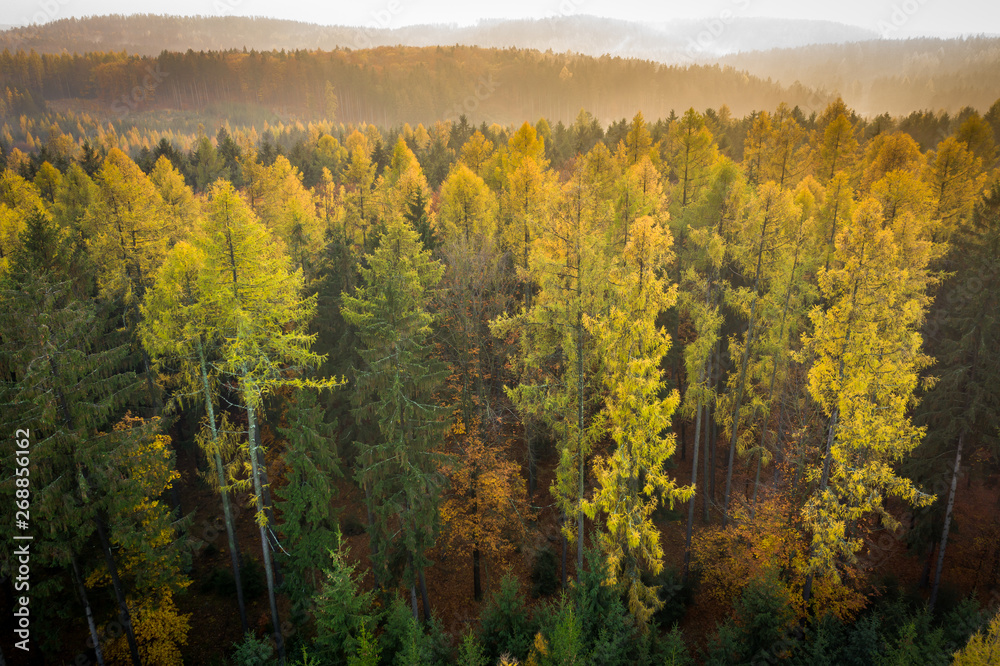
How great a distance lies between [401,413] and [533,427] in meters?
6.22

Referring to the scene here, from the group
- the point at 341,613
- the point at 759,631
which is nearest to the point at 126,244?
the point at 341,613

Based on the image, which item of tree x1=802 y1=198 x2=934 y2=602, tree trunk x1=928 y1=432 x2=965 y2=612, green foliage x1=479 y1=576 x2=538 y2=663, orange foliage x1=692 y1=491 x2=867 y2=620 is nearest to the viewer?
tree x1=802 y1=198 x2=934 y2=602

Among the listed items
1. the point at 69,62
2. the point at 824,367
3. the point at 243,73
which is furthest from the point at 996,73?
the point at 69,62

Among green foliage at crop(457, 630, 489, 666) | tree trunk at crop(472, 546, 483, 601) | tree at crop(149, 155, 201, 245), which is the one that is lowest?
tree trunk at crop(472, 546, 483, 601)

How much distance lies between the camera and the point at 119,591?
14.2 metres

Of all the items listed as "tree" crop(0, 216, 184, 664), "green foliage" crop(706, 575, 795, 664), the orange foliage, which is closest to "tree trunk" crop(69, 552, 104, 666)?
"tree" crop(0, 216, 184, 664)

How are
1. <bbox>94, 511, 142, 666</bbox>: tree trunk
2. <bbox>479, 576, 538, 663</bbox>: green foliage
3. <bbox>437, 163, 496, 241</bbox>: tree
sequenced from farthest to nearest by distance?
<bbox>437, 163, 496, 241</bbox>: tree < <bbox>94, 511, 142, 666</bbox>: tree trunk < <bbox>479, 576, 538, 663</bbox>: green foliage

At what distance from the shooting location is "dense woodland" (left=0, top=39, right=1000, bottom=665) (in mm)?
13164

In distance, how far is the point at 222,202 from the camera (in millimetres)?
13555

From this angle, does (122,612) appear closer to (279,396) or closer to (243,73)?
(279,396)

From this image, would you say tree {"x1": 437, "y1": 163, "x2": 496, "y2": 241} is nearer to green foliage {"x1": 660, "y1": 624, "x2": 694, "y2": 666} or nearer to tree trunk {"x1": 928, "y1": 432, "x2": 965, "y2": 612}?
A: green foliage {"x1": 660, "y1": 624, "x2": 694, "y2": 666}

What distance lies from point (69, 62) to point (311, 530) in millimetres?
202330
